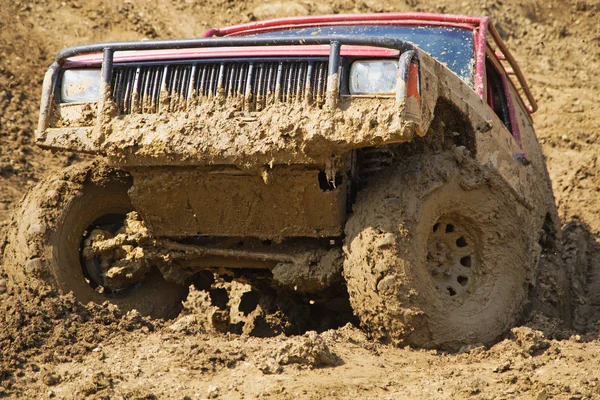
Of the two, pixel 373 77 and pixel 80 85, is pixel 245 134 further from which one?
pixel 80 85

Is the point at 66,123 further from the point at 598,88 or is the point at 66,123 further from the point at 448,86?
the point at 598,88

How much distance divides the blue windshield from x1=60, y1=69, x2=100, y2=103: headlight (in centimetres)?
175

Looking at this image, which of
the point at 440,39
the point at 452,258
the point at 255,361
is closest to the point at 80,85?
the point at 255,361

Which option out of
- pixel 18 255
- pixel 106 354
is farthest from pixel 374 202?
pixel 18 255

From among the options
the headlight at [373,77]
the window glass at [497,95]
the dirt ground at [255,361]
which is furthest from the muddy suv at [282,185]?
the window glass at [497,95]

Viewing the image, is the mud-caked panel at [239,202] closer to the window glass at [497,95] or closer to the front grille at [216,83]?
the front grille at [216,83]

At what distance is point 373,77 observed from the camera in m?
4.62

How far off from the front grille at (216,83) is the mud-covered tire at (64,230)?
0.67 metres

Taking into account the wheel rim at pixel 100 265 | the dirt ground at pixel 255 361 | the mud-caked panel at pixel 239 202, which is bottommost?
the dirt ground at pixel 255 361

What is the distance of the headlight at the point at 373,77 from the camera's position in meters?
4.59

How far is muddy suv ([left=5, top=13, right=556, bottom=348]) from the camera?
460 cm

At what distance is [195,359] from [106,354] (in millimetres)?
488

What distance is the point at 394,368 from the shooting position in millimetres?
4516

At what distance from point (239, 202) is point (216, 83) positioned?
0.64 metres
